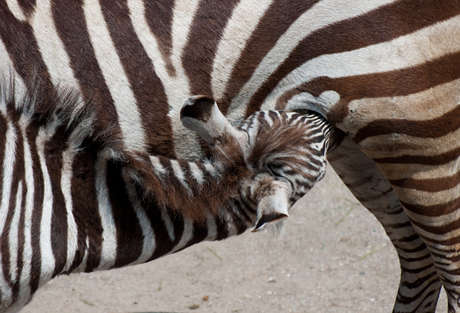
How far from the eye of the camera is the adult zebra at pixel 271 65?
204 centimetres

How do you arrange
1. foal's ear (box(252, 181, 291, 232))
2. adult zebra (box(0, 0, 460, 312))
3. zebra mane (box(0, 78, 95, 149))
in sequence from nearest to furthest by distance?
foal's ear (box(252, 181, 291, 232)), zebra mane (box(0, 78, 95, 149)), adult zebra (box(0, 0, 460, 312))

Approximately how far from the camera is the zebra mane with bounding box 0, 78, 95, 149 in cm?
179

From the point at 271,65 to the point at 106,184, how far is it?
88 centimetres

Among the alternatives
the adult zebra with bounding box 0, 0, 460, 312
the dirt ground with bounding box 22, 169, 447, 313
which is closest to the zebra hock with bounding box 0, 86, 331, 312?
the adult zebra with bounding box 0, 0, 460, 312

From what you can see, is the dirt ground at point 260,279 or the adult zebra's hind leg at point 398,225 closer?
the adult zebra's hind leg at point 398,225

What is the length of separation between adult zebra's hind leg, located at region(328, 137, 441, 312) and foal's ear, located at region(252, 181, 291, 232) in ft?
3.81

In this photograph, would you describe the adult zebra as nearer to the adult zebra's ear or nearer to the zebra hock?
the zebra hock

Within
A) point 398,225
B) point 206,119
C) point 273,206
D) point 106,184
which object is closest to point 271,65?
point 206,119

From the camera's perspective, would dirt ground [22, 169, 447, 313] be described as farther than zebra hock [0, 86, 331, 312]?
Yes

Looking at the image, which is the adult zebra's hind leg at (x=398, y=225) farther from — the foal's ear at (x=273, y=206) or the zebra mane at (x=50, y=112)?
the zebra mane at (x=50, y=112)

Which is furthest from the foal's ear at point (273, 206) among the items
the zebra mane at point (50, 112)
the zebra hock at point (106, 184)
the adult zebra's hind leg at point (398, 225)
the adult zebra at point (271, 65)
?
the adult zebra's hind leg at point (398, 225)

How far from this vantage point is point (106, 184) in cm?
194

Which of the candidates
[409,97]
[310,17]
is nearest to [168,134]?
[310,17]

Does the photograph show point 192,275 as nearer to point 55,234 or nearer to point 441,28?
point 55,234
